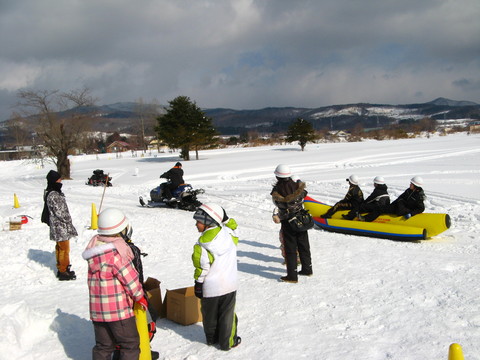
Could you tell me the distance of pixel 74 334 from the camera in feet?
15.0

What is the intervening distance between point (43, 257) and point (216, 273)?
5.10 meters

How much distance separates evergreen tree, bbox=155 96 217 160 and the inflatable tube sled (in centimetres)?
3288

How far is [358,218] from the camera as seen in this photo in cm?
954

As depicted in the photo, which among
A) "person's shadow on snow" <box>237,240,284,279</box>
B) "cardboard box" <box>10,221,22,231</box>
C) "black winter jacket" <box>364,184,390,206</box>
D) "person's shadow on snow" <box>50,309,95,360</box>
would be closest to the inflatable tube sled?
"black winter jacket" <box>364,184,390,206</box>

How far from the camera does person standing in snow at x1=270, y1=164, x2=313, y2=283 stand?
20.1ft

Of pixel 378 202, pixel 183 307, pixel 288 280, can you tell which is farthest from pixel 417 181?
pixel 183 307

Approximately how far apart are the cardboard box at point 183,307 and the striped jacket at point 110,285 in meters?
1.30

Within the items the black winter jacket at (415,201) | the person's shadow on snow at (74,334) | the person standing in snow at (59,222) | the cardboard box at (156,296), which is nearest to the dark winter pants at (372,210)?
the black winter jacket at (415,201)

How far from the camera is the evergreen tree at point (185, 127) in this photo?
137 feet

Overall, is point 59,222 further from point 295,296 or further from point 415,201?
point 415,201

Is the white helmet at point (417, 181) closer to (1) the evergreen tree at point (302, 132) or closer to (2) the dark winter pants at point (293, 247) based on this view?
(2) the dark winter pants at point (293, 247)

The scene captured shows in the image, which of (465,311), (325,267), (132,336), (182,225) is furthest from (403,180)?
(132,336)

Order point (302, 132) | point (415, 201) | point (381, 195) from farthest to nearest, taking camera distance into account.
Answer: point (302, 132) → point (381, 195) → point (415, 201)

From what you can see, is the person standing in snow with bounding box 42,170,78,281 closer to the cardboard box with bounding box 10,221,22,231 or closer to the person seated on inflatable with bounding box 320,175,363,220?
the cardboard box with bounding box 10,221,22,231
